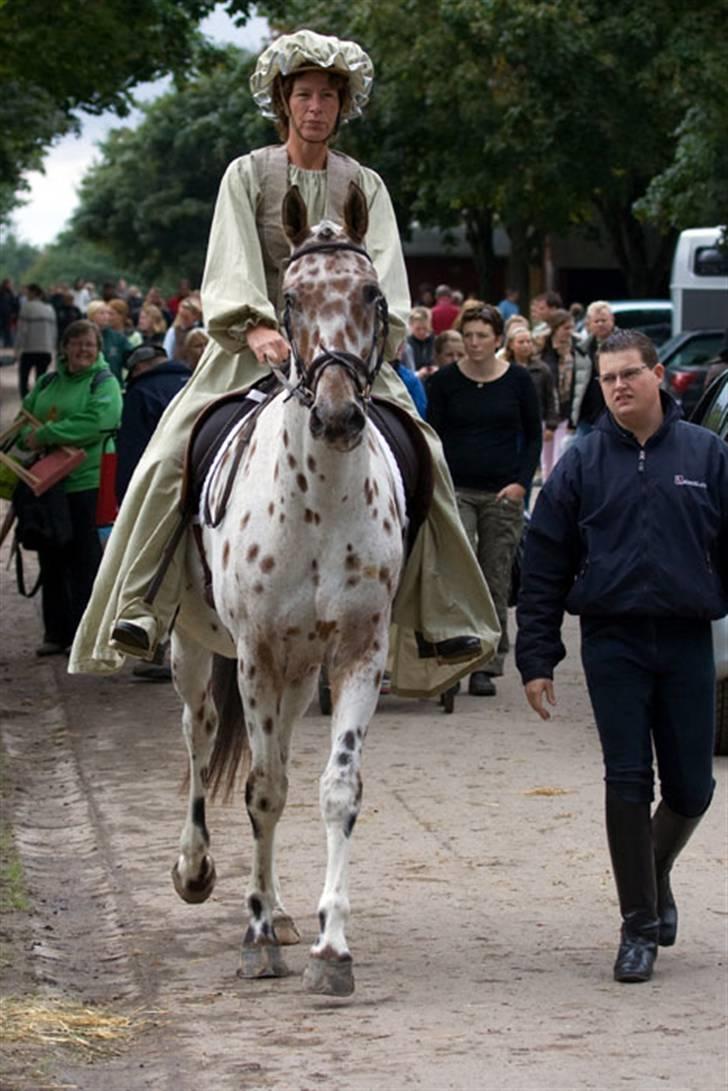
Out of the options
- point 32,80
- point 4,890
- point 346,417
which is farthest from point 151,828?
point 32,80

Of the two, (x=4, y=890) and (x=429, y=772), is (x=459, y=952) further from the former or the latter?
(x=429, y=772)

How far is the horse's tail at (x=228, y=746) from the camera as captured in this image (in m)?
8.69

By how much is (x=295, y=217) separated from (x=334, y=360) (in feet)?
2.48

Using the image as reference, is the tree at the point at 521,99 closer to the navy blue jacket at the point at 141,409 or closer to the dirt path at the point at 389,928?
the navy blue jacket at the point at 141,409

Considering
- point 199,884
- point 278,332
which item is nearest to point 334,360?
point 278,332

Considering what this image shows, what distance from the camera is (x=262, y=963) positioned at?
25.0 ft

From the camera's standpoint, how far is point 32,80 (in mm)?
26375

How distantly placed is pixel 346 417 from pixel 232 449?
106cm

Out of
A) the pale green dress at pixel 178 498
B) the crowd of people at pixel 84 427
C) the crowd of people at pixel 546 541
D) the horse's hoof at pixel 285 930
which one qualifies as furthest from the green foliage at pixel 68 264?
the horse's hoof at pixel 285 930

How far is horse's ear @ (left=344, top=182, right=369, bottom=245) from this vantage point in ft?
24.5

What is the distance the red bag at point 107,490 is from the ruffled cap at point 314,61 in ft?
22.3

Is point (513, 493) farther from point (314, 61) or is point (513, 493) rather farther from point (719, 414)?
point (314, 61)

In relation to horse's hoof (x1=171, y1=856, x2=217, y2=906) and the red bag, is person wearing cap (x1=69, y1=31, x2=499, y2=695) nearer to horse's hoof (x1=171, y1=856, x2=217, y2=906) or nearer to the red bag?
horse's hoof (x1=171, y1=856, x2=217, y2=906)

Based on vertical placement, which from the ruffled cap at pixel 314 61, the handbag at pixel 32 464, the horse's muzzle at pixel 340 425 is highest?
the ruffled cap at pixel 314 61
